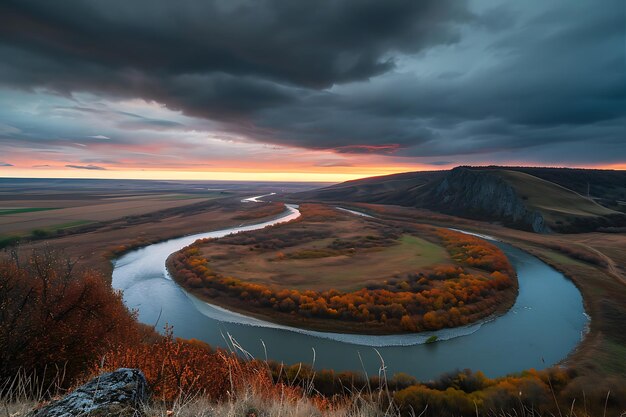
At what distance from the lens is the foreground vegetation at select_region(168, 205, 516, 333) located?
105 ft

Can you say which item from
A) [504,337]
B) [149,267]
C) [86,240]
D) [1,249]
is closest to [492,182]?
[504,337]

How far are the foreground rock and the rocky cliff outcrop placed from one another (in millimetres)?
112628

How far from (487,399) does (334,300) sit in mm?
18631

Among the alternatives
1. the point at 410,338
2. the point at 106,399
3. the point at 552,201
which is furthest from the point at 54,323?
the point at 552,201

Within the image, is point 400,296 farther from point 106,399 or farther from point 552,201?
point 552,201

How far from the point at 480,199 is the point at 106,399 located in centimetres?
16167

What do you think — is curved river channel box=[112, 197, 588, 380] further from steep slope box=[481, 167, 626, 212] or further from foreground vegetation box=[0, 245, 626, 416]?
steep slope box=[481, 167, 626, 212]

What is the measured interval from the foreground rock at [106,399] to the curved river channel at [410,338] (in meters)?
14.7

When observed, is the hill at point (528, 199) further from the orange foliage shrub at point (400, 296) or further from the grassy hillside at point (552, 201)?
the orange foliage shrub at point (400, 296)

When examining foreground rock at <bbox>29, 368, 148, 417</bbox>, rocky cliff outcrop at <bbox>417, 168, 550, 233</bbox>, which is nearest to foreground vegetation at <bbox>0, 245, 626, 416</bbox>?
foreground rock at <bbox>29, 368, 148, 417</bbox>

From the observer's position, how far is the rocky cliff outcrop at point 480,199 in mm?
107875

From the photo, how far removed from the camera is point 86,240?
70438 millimetres

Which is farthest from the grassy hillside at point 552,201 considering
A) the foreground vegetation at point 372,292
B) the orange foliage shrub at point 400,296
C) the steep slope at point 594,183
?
Answer: the orange foliage shrub at point 400,296

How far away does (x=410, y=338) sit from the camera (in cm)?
2912
